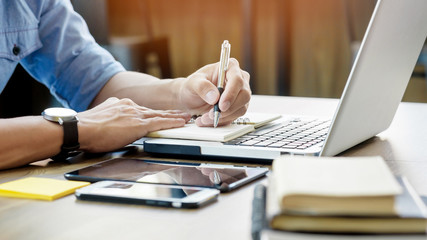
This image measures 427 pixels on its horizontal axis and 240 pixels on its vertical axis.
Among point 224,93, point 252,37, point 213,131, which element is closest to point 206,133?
point 213,131

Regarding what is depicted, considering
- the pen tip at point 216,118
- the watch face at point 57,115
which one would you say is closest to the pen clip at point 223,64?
the pen tip at point 216,118

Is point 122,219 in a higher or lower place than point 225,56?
lower

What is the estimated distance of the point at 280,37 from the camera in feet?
12.8

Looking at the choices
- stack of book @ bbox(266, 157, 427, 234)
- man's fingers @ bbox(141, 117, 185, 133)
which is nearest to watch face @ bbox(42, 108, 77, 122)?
man's fingers @ bbox(141, 117, 185, 133)

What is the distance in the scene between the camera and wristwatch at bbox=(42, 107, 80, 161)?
104cm

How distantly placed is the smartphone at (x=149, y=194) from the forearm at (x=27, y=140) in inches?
9.0

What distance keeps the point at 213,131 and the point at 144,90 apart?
45 centimetres

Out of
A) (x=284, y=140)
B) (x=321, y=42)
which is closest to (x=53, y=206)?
(x=284, y=140)

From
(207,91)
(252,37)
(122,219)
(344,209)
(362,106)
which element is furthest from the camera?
(252,37)

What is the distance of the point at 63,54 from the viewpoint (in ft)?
5.32

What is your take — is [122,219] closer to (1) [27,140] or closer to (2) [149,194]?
(2) [149,194]

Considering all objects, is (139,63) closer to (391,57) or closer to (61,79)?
(61,79)

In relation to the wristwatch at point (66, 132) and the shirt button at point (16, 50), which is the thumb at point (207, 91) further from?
the shirt button at point (16, 50)

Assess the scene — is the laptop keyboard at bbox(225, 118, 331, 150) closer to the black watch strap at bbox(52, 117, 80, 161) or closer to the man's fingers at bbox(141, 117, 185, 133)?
the man's fingers at bbox(141, 117, 185, 133)
